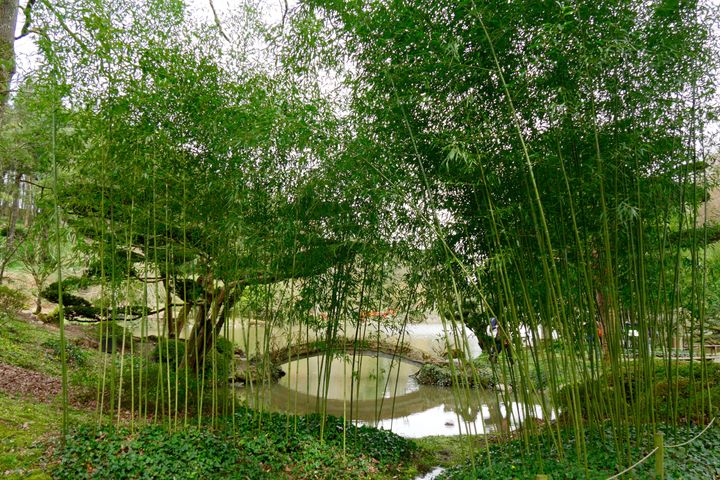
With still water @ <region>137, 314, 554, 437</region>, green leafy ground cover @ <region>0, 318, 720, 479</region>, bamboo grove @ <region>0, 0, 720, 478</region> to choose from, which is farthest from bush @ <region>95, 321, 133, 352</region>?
green leafy ground cover @ <region>0, 318, 720, 479</region>

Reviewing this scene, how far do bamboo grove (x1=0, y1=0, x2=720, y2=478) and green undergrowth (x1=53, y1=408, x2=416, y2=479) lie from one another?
0.77 feet

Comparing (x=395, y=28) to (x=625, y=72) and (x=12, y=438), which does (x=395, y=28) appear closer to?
(x=625, y=72)

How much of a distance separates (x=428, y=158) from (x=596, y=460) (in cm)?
254

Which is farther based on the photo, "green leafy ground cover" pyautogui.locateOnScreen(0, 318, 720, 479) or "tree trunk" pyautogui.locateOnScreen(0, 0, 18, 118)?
"tree trunk" pyautogui.locateOnScreen(0, 0, 18, 118)

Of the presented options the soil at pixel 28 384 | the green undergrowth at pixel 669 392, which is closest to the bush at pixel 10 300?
the soil at pixel 28 384

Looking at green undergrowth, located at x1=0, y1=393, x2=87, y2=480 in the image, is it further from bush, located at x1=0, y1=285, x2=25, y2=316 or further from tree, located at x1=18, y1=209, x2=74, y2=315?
bush, located at x1=0, y1=285, x2=25, y2=316

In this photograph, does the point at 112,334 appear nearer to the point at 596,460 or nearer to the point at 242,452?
the point at 242,452

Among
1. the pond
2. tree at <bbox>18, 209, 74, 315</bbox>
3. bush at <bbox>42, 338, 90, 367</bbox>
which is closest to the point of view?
tree at <bbox>18, 209, 74, 315</bbox>

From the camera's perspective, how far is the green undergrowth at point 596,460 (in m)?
3.15

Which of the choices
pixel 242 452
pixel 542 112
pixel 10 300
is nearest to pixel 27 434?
pixel 242 452

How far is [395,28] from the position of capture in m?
3.33

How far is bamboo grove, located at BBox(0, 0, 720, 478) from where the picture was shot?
3180mm

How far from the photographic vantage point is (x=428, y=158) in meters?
3.77

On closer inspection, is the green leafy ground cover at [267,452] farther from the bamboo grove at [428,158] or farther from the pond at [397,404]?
the pond at [397,404]
